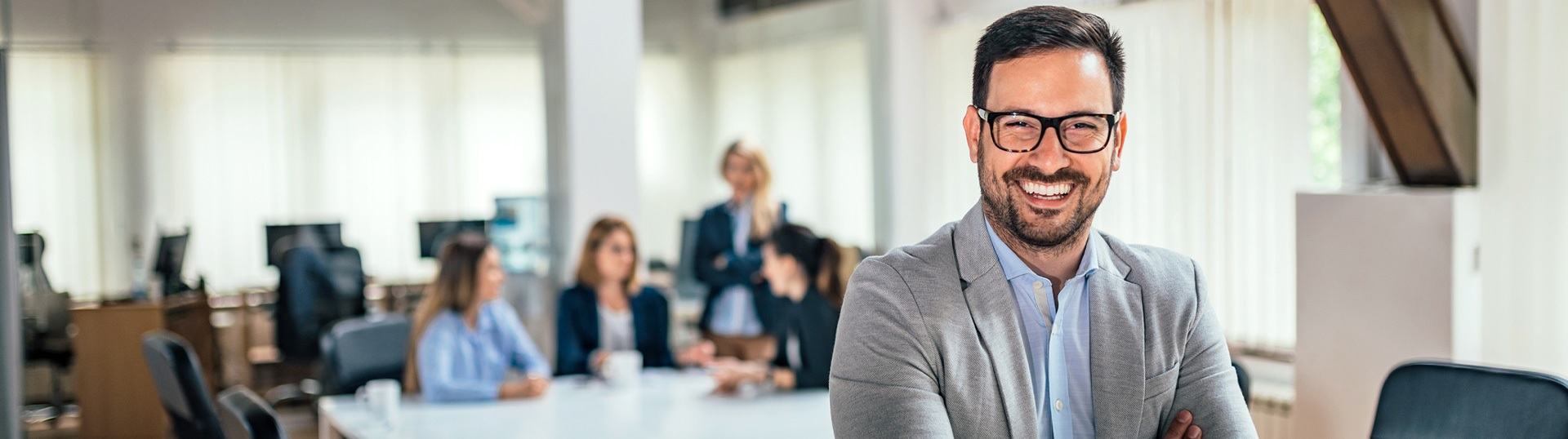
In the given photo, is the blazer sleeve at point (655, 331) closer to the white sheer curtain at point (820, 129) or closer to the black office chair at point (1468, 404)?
the white sheer curtain at point (820, 129)

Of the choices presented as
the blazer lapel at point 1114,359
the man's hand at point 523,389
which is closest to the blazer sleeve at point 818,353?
the man's hand at point 523,389

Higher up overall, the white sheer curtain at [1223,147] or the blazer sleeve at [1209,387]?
the white sheer curtain at [1223,147]

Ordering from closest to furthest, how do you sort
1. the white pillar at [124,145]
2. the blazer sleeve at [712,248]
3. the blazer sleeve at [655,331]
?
the blazer sleeve at [655,331], the white pillar at [124,145], the blazer sleeve at [712,248]

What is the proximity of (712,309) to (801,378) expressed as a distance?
60.2 inches

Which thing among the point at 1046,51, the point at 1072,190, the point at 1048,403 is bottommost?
the point at 1048,403

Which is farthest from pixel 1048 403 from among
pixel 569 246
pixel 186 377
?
pixel 569 246

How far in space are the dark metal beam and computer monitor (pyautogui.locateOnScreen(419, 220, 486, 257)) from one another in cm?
388

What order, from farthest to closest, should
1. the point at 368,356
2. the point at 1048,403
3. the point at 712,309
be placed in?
the point at 712,309 → the point at 368,356 → the point at 1048,403

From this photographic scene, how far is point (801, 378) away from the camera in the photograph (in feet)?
12.6

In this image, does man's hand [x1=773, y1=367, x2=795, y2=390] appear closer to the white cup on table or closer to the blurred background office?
the blurred background office

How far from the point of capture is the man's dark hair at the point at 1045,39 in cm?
132

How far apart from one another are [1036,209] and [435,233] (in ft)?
15.2

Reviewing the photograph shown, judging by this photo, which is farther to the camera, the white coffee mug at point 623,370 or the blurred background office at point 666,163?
the white coffee mug at point 623,370

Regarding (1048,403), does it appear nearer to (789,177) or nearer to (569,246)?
(569,246)
